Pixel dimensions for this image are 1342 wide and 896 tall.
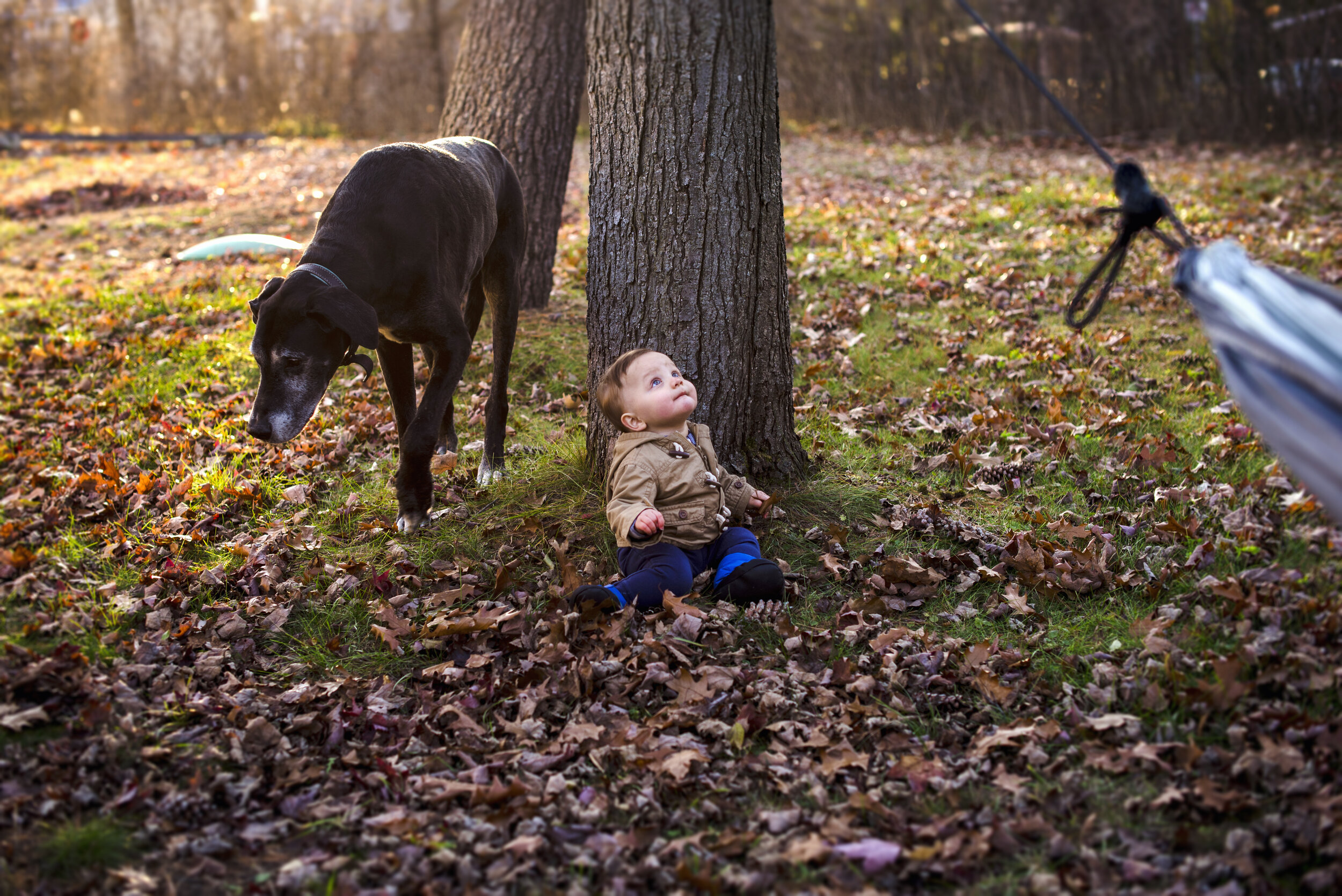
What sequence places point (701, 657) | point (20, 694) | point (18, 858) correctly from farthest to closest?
point (701, 657)
point (20, 694)
point (18, 858)

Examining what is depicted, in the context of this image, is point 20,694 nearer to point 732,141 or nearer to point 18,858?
point 18,858

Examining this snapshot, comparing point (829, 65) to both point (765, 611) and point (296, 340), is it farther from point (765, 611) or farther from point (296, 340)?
point (765, 611)

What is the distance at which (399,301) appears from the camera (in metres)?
4.45

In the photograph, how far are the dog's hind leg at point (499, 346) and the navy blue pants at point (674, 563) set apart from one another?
4.68ft

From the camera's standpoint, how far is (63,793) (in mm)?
2809

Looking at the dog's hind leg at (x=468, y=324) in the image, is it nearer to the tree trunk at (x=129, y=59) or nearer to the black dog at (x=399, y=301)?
the black dog at (x=399, y=301)

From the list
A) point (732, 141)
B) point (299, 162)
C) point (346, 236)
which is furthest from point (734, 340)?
point (299, 162)

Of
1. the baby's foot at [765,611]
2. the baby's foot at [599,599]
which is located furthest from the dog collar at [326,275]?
the baby's foot at [765,611]

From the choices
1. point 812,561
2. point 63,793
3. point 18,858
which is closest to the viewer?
point 18,858

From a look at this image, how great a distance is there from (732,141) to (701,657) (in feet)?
7.63

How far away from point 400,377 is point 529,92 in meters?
3.22

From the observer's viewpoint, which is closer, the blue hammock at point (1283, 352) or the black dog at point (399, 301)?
the blue hammock at point (1283, 352)

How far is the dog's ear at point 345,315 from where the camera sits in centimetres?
395

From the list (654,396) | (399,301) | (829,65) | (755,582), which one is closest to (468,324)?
(399,301)
